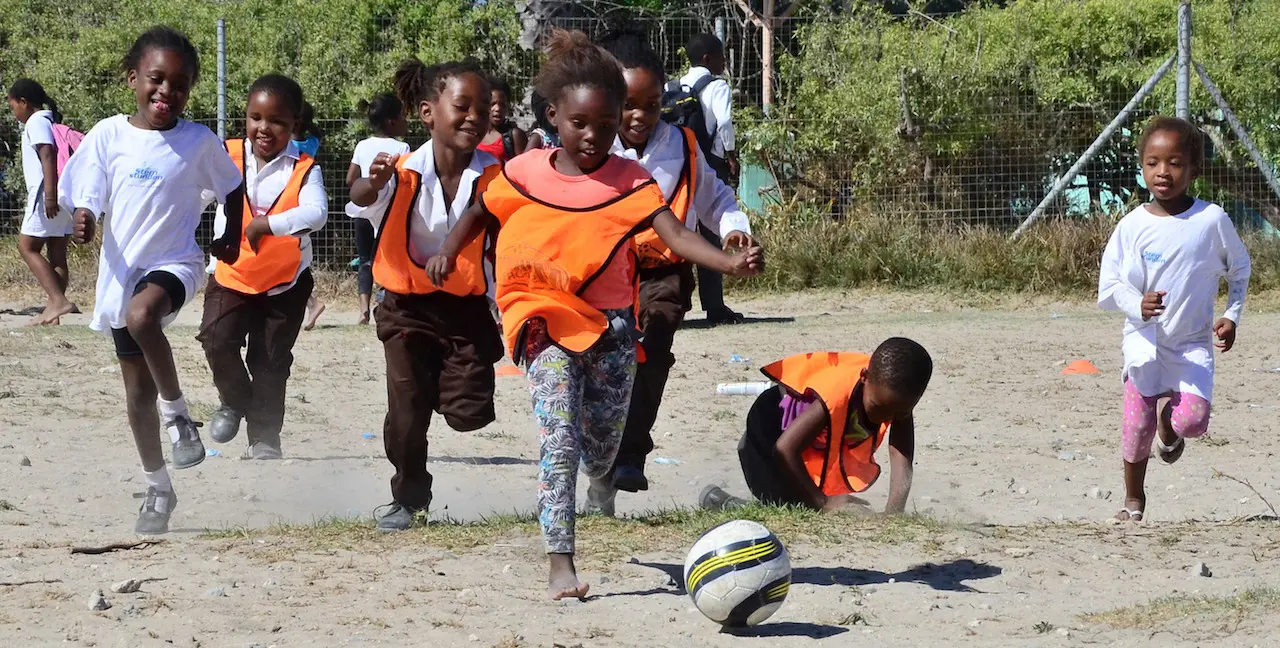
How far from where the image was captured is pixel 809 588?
182 inches

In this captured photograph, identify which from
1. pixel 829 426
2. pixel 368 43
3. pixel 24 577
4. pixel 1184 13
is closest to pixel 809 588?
pixel 829 426

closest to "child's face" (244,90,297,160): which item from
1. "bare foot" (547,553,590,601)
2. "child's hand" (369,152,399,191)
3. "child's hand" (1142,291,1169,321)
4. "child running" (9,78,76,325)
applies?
"child's hand" (369,152,399,191)

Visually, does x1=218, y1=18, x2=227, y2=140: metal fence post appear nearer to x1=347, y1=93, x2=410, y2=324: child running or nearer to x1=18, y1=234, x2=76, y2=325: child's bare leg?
x1=18, y1=234, x2=76, y2=325: child's bare leg

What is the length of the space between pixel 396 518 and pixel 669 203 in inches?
58.8

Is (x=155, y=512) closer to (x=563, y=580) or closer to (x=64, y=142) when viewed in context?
(x=563, y=580)

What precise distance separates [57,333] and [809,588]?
8.04 metres

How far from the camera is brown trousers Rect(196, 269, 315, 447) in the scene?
7352 millimetres

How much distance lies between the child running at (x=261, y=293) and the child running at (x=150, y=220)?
1269 millimetres

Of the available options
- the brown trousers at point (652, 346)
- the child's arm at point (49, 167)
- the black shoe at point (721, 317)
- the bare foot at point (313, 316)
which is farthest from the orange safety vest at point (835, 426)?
the bare foot at point (313, 316)

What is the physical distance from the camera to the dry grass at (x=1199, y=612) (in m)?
4.13

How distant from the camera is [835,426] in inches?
228

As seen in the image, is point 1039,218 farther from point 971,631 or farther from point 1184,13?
point 971,631

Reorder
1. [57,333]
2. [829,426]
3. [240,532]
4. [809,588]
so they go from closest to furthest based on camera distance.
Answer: [809,588]
[240,532]
[829,426]
[57,333]

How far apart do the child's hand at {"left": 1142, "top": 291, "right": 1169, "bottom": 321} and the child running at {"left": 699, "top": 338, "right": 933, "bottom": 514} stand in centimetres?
83
